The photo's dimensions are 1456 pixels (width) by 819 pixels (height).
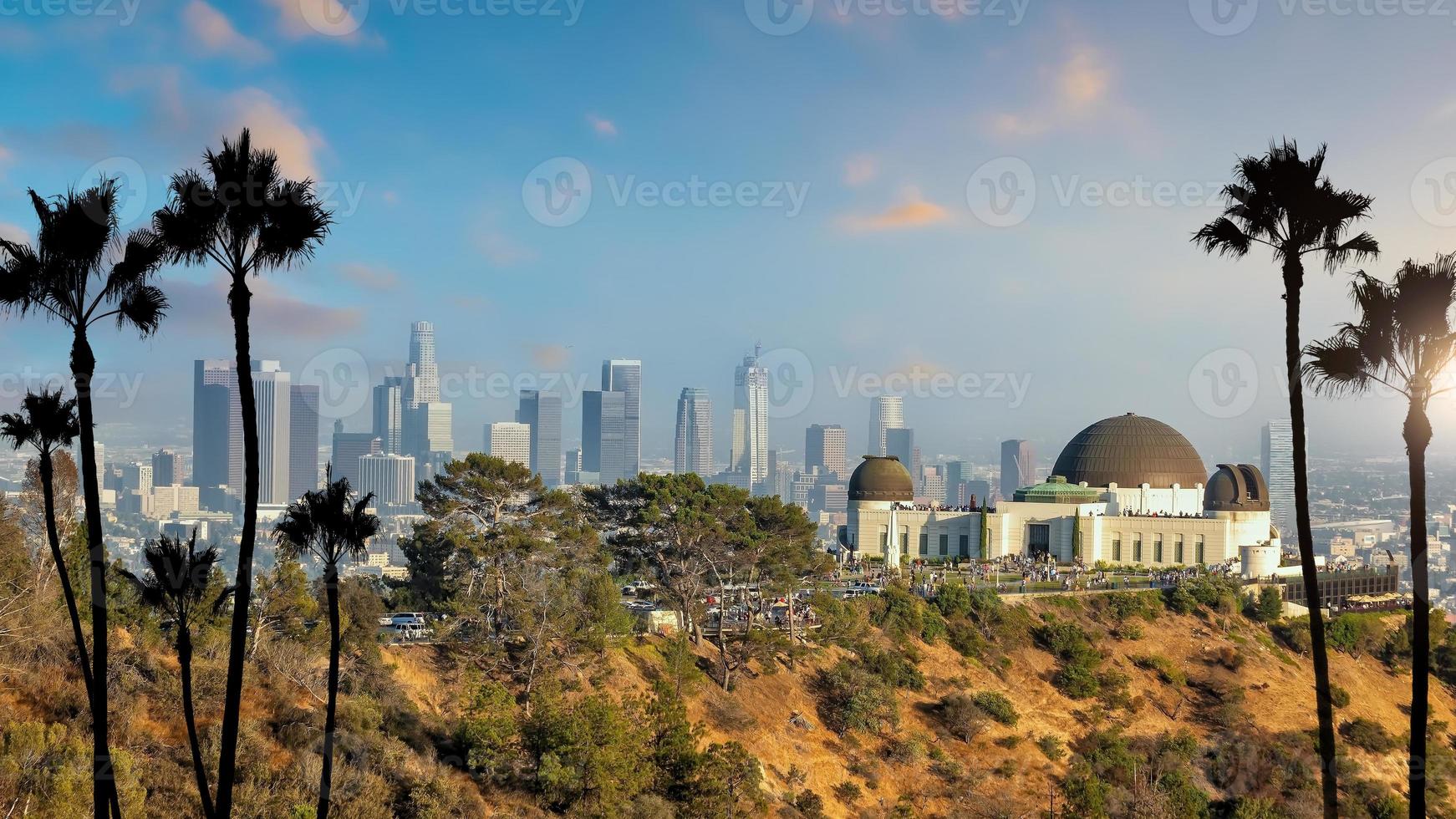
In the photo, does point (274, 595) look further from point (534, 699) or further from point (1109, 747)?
point (1109, 747)

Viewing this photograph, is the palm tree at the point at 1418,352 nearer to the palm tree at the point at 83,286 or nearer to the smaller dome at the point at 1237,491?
the palm tree at the point at 83,286

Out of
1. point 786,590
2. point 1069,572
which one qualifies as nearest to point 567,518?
point 786,590

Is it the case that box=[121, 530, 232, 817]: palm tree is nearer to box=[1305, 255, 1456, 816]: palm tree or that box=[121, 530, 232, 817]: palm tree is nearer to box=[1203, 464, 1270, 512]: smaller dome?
box=[1305, 255, 1456, 816]: palm tree

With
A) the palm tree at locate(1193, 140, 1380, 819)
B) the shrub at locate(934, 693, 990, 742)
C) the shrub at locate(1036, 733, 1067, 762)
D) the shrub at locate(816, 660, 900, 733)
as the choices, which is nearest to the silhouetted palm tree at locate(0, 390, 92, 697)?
the palm tree at locate(1193, 140, 1380, 819)

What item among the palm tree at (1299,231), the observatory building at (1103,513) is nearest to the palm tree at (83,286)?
the palm tree at (1299,231)

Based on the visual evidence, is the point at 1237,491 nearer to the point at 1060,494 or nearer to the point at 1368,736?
the point at 1060,494

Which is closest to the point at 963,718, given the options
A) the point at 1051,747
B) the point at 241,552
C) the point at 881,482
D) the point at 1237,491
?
the point at 1051,747

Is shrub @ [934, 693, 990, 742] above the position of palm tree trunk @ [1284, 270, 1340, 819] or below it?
below
